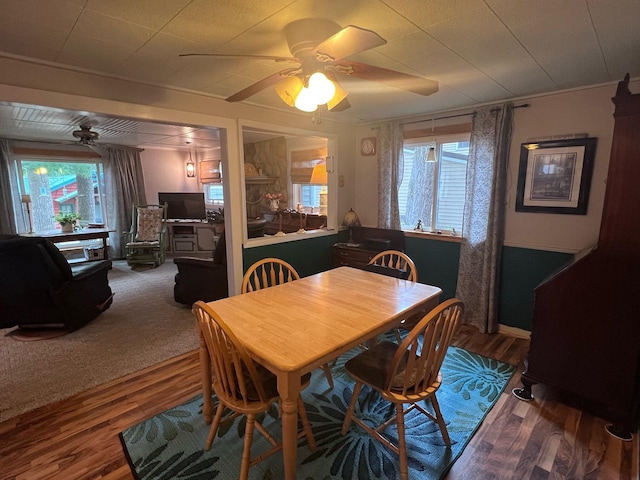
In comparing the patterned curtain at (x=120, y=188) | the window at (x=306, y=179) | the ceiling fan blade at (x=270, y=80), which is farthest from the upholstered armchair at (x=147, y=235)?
the ceiling fan blade at (x=270, y=80)

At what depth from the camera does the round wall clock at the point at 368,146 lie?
4.10 m

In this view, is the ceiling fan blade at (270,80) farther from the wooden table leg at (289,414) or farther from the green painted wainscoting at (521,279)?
the green painted wainscoting at (521,279)

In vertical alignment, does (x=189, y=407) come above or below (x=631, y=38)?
below

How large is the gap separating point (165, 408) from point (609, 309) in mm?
2870

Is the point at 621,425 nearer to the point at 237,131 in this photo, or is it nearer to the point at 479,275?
the point at 479,275

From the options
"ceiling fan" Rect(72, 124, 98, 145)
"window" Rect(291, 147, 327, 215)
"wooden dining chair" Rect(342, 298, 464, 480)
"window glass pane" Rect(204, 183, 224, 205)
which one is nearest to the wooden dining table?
"wooden dining chair" Rect(342, 298, 464, 480)

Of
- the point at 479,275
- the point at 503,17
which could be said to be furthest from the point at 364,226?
the point at 503,17

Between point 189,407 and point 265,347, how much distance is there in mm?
1145

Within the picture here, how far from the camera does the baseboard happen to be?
318 cm

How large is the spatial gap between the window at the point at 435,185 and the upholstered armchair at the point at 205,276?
7.20ft

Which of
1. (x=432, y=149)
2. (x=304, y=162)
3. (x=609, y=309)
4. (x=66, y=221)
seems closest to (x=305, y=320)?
(x=609, y=309)

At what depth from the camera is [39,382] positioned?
2.43 m

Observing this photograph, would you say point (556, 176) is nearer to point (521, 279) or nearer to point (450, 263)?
point (521, 279)

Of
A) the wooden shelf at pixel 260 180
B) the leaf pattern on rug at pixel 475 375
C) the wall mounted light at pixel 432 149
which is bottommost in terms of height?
the leaf pattern on rug at pixel 475 375
